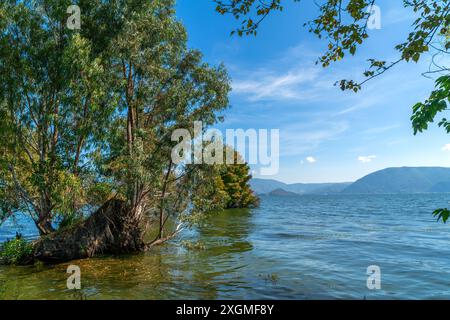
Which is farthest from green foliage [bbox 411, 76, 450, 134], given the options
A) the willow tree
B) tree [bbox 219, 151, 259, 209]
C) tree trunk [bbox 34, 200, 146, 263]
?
tree [bbox 219, 151, 259, 209]

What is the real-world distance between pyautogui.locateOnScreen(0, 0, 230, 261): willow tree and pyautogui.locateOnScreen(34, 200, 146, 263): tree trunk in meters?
0.06

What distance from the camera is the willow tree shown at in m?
15.6

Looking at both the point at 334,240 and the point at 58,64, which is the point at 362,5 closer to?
the point at 58,64

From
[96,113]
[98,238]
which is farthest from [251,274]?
[96,113]

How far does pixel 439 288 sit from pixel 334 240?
45.9 ft

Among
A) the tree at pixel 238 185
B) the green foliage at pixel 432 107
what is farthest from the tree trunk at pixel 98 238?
→ the tree at pixel 238 185

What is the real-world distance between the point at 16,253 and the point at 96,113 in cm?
840

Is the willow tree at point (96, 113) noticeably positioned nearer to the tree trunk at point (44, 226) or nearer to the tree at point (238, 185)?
the tree trunk at point (44, 226)

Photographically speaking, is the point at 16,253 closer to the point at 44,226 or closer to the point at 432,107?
the point at 44,226

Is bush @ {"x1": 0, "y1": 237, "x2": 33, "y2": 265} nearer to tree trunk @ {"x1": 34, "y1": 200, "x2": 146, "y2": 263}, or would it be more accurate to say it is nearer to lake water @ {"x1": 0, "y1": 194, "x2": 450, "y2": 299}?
tree trunk @ {"x1": 34, "y1": 200, "x2": 146, "y2": 263}

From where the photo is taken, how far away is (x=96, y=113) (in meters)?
16.1

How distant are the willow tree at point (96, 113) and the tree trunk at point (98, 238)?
0.06 metres
